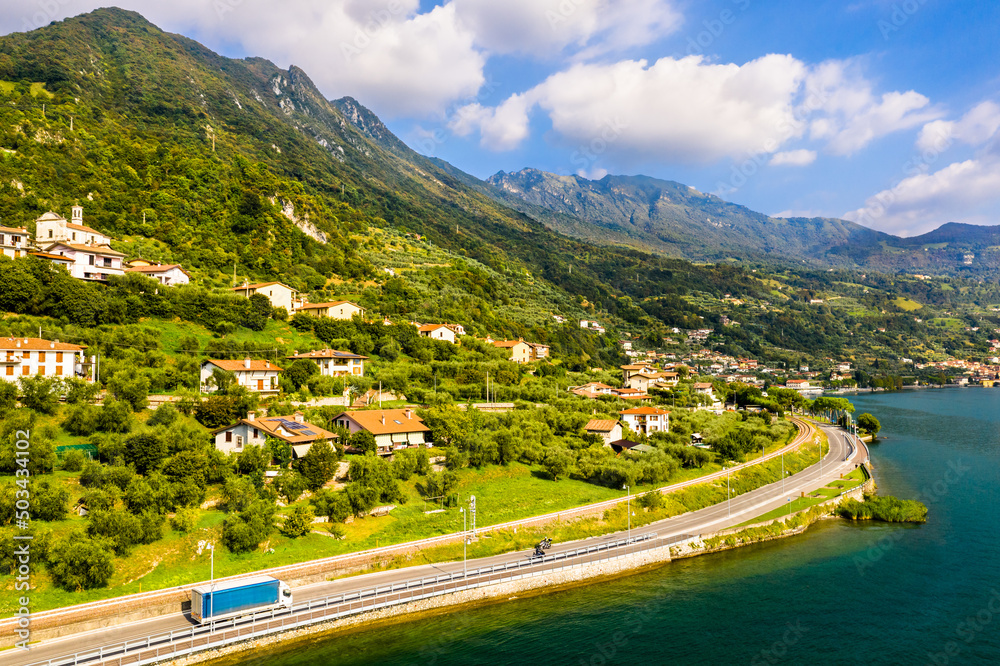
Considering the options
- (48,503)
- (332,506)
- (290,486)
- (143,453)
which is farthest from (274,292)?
(48,503)

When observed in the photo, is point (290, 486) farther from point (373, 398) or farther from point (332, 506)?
point (373, 398)

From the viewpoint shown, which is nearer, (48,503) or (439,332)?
(48,503)

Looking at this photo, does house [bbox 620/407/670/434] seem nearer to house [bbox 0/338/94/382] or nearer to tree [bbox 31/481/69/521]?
tree [bbox 31/481/69/521]

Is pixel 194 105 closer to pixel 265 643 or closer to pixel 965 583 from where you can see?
pixel 265 643

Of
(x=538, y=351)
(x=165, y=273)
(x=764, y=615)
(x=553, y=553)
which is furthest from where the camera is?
(x=538, y=351)

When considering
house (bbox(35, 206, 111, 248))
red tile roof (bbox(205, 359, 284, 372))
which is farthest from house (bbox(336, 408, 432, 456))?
house (bbox(35, 206, 111, 248))
